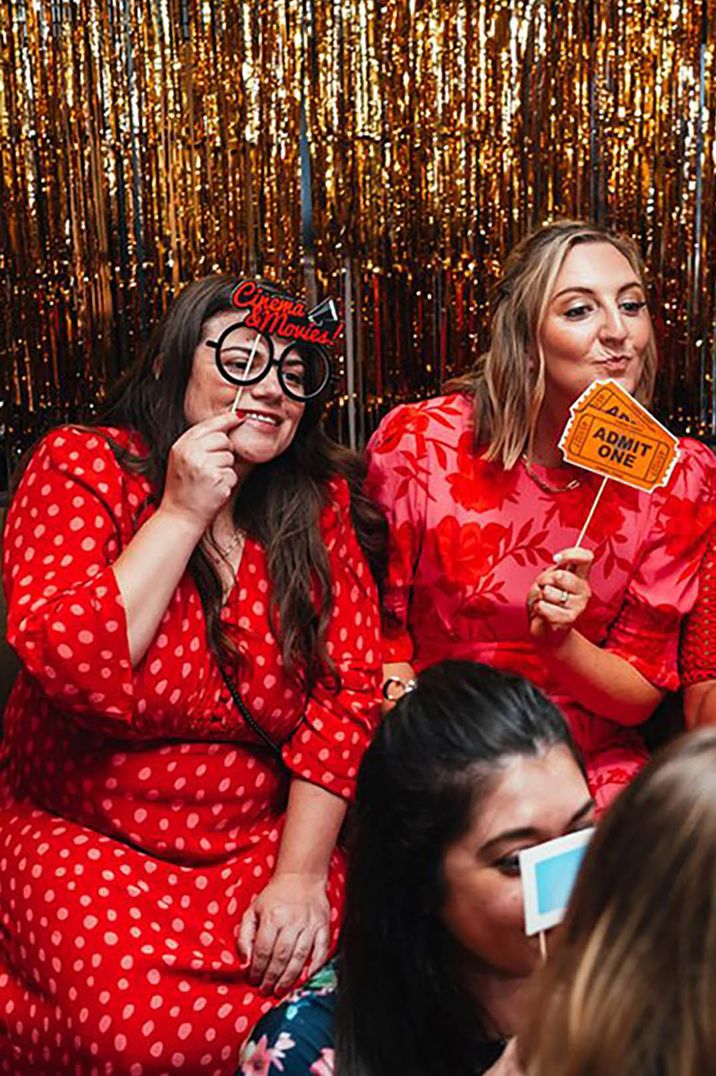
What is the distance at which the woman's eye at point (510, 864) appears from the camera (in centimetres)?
121

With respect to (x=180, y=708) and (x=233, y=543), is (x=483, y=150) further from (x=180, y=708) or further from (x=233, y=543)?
(x=180, y=708)

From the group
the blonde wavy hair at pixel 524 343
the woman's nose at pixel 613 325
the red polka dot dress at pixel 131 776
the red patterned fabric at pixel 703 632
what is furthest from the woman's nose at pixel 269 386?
the red patterned fabric at pixel 703 632

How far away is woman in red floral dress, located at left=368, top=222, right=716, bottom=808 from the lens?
1997mm

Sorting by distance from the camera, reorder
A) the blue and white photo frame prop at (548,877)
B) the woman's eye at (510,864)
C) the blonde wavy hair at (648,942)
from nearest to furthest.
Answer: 1. the blonde wavy hair at (648,942)
2. the blue and white photo frame prop at (548,877)
3. the woman's eye at (510,864)

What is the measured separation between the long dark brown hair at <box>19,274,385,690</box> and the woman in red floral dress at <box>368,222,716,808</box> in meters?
0.16

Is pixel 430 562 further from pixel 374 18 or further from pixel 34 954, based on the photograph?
pixel 374 18

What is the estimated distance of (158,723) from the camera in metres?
1.81

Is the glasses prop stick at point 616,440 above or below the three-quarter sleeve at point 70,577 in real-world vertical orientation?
above

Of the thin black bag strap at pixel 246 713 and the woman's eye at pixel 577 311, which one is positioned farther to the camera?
the woman's eye at pixel 577 311

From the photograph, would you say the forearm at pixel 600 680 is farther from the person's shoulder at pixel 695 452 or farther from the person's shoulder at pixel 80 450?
the person's shoulder at pixel 80 450

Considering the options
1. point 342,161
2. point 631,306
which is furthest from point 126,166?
point 631,306

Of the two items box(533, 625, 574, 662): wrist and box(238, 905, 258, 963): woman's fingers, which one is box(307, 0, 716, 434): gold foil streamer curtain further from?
box(238, 905, 258, 963): woman's fingers

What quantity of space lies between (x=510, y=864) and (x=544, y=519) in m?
0.90

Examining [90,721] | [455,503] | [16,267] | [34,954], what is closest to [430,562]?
[455,503]
